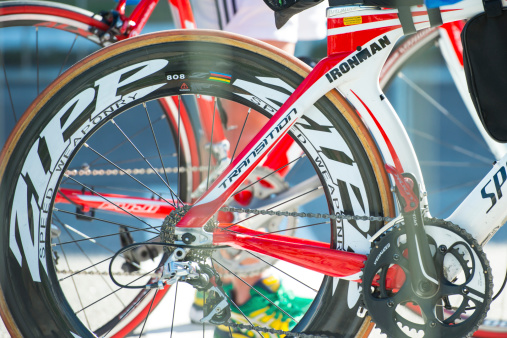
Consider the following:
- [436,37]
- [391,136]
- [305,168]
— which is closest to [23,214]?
[391,136]

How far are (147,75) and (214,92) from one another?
0.61 ft

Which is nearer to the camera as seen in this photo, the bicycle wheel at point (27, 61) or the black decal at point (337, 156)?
the black decal at point (337, 156)

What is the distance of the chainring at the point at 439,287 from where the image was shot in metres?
1.56

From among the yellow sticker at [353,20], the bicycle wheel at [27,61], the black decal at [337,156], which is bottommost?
the black decal at [337,156]

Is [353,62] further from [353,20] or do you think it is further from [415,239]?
[415,239]

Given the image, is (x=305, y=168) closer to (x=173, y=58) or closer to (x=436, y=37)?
(x=436, y=37)

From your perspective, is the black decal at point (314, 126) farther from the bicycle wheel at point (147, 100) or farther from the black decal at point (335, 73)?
the black decal at point (335, 73)

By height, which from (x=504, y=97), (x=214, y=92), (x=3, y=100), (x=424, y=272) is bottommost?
(x=424, y=272)

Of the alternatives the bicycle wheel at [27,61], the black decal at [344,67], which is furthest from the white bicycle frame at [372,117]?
the bicycle wheel at [27,61]

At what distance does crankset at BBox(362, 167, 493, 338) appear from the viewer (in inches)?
61.4

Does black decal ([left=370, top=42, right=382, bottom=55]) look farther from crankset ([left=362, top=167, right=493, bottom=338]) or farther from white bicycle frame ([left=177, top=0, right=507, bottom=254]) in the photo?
crankset ([left=362, top=167, right=493, bottom=338])

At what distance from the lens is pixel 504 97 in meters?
1.56

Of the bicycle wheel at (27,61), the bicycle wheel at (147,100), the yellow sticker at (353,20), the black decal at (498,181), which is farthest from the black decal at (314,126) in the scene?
the bicycle wheel at (27,61)

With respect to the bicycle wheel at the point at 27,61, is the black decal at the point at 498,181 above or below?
below
